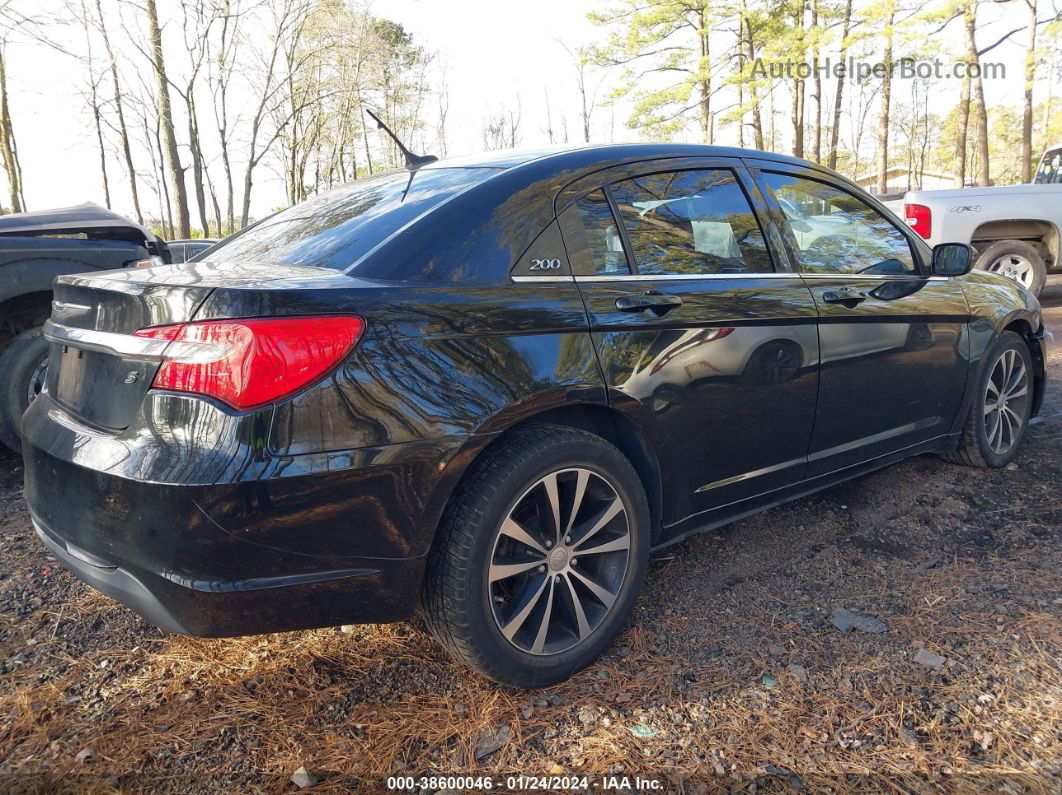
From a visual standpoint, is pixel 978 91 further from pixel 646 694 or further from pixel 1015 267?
pixel 646 694

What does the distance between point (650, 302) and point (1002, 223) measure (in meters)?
8.35

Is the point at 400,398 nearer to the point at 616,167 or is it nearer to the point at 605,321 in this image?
the point at 605,321

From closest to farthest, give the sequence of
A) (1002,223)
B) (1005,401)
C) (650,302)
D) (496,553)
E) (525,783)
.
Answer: (525,783), (496,553), (650,302), (1005,401), (1002,223)

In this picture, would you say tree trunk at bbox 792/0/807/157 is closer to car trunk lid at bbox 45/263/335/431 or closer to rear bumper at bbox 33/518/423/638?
car trunk lid at bbox 45/263/335/431

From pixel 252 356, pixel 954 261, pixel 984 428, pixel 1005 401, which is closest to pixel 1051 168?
pixel 1005 401

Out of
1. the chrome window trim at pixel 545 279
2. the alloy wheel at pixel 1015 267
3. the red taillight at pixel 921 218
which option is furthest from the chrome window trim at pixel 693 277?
the alloy wheel at pixel 1015 267

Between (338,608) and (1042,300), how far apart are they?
11.0 metres

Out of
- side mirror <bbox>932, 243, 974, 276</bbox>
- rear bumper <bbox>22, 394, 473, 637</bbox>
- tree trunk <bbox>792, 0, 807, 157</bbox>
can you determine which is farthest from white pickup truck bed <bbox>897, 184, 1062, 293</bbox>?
tree trunk <bbox>792, 0, 807, 157</bbox>

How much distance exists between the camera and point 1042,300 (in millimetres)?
9805

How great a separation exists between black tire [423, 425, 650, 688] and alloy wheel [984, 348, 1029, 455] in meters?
2.53

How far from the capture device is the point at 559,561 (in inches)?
87.8

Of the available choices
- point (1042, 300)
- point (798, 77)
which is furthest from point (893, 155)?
point (1042, 300)

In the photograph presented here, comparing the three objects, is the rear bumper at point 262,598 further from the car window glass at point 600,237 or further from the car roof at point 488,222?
the car window glass at point 600,237

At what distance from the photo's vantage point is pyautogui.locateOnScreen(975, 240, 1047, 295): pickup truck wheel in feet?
27.9
